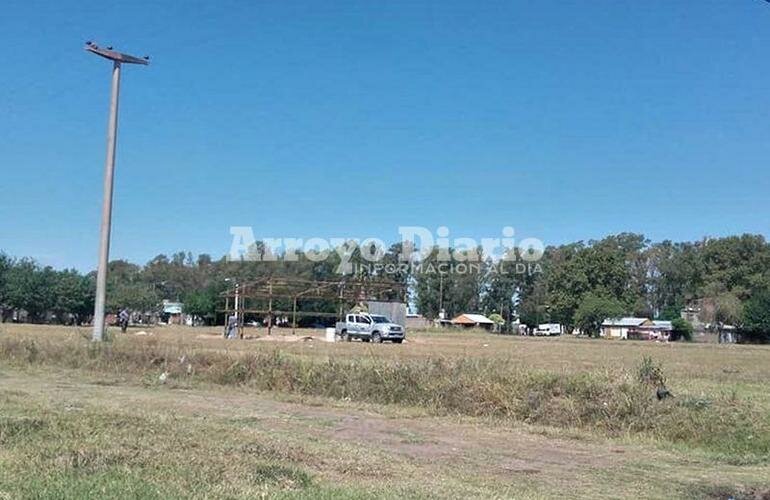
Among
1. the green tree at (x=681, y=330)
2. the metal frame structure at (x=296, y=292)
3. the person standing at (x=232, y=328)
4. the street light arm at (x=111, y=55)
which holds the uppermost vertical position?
the street light arm at (x=111, y=55)

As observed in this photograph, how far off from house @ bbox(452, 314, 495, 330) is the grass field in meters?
114

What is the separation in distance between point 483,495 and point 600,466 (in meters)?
3.37

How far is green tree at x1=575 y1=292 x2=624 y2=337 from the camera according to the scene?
11456 centimetres

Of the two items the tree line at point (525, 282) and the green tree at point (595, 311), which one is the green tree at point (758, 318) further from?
the green tree at point (595, 311)

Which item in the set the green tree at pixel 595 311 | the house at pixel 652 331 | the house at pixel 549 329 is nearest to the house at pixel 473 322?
the house at pixel 549 329

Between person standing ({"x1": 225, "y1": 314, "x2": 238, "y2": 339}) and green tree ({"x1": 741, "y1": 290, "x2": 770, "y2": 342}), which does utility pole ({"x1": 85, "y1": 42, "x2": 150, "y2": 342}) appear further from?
green tree ({"x1": 741, "y1": 290, "x2": 770, "y2": 342})

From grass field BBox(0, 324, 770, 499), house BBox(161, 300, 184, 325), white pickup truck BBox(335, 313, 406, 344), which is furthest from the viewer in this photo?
house BBox(161, 300, 184, 325)

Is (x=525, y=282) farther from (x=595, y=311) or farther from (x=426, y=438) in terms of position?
(x=426, y=438)

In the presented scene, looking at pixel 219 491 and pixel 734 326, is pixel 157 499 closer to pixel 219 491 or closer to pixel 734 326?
pixel 219 491

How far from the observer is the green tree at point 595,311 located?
114562 mm

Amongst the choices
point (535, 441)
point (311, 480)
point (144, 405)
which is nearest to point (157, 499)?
point (311, 480)

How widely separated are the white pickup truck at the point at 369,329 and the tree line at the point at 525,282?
39027mm

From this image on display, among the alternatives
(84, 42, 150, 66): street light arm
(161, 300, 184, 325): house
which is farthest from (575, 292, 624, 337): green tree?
(84, 42, 150, 66): street light arm

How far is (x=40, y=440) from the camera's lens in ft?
31.3
